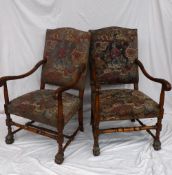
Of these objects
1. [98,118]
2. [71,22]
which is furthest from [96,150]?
[71,22]

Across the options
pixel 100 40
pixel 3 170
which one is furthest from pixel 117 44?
pixel 3 170

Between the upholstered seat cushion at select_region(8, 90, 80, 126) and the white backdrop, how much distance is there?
1.81 feet

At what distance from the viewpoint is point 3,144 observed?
227 cm

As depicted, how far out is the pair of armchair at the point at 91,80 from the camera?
202 cm

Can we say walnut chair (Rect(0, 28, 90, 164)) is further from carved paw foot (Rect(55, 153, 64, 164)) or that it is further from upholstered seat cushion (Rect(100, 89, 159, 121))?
upholstered seat cushion (Rect(100, 89, 159, 121))

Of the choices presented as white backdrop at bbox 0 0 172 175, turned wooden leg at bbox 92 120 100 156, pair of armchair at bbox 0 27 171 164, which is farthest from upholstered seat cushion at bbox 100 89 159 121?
white backdrop at bbox 0 0 172 175

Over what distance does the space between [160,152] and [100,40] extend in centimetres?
112

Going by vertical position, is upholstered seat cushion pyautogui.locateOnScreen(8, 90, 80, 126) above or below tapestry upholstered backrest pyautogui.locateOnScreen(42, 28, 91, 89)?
below

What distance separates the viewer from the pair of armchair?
202 centimetres

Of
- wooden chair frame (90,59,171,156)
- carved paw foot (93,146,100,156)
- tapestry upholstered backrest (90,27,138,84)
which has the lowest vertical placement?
carved paw foot (93,146,100,156)

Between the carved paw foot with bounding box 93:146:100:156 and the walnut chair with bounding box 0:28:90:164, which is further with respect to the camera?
the carved paw foot with bounding box 93:146:100:156

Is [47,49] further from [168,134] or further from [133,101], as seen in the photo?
[168,134]

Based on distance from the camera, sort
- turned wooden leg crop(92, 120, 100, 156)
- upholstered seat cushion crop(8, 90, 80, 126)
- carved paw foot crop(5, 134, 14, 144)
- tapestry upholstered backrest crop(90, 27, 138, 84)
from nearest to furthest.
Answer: upholstered seat cushion crop(8, 90, 80, 126) < turned wooden leg crop(92, 120, 100, 156) < carved paw foot crop(5, 134, 14, 144) < tapestry upholstered backrest crop(90, 27, 138, 84)

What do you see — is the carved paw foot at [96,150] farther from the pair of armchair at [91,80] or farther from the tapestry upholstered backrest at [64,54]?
the tapestry upholstered backrest at [64,54]
